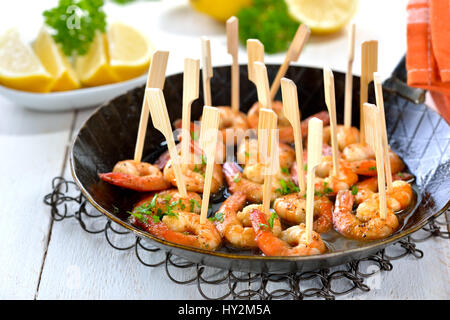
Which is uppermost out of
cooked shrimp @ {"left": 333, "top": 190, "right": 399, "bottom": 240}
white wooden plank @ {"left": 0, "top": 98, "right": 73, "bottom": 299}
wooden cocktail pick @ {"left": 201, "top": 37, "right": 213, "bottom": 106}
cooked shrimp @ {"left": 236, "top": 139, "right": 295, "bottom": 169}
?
wooden cocktail pick @ {"left": 201, "top": 37, "right": 213, "bottom": 106}

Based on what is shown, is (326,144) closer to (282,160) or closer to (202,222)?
(282,160)

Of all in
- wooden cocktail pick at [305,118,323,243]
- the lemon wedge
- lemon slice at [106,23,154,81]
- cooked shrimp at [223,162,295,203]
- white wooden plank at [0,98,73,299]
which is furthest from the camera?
the lemon wedge

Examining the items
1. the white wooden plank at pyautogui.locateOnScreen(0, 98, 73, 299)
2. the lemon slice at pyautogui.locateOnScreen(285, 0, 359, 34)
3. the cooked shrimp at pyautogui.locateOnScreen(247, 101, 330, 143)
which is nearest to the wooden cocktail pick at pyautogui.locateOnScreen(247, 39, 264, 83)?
the cooked shrimp at pyautogui.locateOnScreen(247, 101, 330, 143)

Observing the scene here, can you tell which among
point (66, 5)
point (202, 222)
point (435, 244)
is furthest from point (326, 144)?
point (66, 5)

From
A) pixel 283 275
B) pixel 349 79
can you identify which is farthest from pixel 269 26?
pixel 283 275

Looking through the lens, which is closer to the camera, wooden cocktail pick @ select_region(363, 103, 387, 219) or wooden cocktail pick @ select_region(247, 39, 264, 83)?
wooden cocktail pick @ select_region(363, 103, 387, 219)

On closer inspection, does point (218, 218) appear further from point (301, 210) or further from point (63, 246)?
point (63, 246)

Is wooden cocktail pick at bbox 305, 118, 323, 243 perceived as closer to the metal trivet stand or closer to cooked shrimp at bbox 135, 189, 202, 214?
the metal trivet stand
